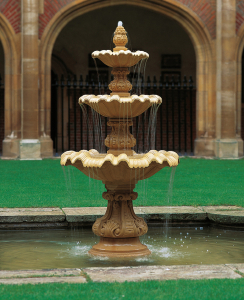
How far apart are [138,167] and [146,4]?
12029mm

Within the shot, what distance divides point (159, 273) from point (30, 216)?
8.36 feet

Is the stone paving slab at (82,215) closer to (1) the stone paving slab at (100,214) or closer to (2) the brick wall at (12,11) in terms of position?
(1) the stone paving slab at (100,214)

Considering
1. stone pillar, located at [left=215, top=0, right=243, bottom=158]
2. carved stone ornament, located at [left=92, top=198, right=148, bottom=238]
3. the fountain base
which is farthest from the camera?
stone pillar, located at [left=215, top=0, right=243, bottom=158]

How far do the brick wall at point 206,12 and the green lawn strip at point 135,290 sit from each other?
13.4m

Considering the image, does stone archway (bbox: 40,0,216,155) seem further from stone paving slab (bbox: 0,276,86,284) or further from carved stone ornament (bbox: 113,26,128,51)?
stone paving slab (bbox: 0,276,86,284)

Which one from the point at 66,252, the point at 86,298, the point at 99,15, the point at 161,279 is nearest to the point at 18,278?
the point at 86,298

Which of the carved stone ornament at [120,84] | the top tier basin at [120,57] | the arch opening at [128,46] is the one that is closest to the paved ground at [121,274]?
the carved stone ornament at [120,84]

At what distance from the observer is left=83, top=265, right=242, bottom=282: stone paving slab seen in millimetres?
3473

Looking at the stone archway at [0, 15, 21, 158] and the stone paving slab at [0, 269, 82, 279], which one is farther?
the stone archway at [0, 15, 21, 158]

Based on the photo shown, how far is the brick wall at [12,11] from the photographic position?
599 inches

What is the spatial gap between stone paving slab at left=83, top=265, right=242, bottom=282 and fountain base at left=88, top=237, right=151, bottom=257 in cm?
124

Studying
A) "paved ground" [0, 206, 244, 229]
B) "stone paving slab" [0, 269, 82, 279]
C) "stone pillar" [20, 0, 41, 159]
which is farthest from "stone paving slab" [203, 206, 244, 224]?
"stone pillar" [20, 0, 41, 159]

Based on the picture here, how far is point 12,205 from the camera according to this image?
6.54 metres

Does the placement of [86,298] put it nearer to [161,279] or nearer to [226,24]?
[161,279]
